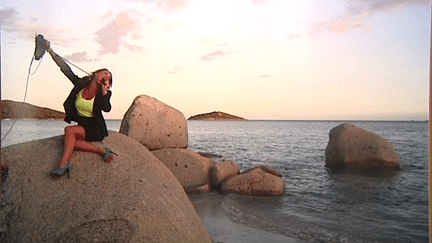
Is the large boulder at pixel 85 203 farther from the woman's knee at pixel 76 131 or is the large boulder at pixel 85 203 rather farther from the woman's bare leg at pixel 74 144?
the woman's knee at pixel 76 131

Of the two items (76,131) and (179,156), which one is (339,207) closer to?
(179,156)

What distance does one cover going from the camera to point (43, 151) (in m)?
3.26

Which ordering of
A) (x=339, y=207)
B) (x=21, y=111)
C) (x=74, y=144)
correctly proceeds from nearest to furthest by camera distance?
(x=21, y=111)
(x=74, y=144)
(x=339, y=207)

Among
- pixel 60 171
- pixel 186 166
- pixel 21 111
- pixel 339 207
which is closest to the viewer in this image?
pixel 21 111

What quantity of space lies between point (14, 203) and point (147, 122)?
6.27 meters

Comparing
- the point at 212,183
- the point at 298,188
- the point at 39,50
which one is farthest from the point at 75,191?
the point at 298,188

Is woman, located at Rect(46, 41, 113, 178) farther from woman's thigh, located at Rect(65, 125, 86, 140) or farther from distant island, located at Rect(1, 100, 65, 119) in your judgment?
distant island, located at Rect(1, 100, 65, 119)

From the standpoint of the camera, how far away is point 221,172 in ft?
28.5

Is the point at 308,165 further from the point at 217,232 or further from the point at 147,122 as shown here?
the point at 217,232

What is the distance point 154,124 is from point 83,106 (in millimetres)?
6039

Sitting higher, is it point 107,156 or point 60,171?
point 107,156

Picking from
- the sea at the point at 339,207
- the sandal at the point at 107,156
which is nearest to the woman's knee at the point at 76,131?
the sandal at the point at 107,156

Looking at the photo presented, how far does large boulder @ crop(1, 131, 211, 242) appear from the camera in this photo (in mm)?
2750

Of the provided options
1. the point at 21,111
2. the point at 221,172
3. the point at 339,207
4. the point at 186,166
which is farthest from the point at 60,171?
the point at 339,207
